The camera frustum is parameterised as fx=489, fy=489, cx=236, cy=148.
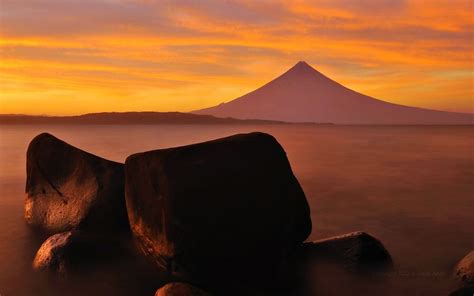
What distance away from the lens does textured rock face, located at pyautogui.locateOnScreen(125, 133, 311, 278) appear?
190 inches

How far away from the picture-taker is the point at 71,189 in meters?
6.84

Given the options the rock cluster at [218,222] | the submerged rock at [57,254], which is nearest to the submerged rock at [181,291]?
the rock cluster at [218,222]

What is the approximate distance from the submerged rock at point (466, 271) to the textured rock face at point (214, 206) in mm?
1958

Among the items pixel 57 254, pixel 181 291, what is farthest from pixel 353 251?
pixel 57 254

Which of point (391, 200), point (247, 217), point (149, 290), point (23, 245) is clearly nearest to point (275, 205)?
point (247, 217)

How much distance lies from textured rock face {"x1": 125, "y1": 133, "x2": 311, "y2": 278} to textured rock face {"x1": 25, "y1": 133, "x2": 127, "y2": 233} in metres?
1.09

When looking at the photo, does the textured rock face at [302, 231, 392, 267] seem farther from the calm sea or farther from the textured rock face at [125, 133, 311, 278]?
the textured rock face at [125, 133, 311, 278]

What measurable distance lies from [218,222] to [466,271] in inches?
114

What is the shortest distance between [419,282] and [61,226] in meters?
4.69

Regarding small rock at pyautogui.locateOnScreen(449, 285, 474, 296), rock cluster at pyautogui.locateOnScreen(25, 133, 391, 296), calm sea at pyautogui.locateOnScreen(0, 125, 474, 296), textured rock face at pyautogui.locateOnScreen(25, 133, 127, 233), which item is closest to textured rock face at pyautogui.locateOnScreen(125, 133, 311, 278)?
rock cluster at pyautogui.locateOnScreen(25, 133, 391, 296)

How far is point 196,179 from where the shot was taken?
192 inches

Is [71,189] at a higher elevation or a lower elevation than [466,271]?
higher

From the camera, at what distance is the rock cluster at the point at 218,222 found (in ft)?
15.9

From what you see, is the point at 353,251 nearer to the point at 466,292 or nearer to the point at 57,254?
the point at 466,292
